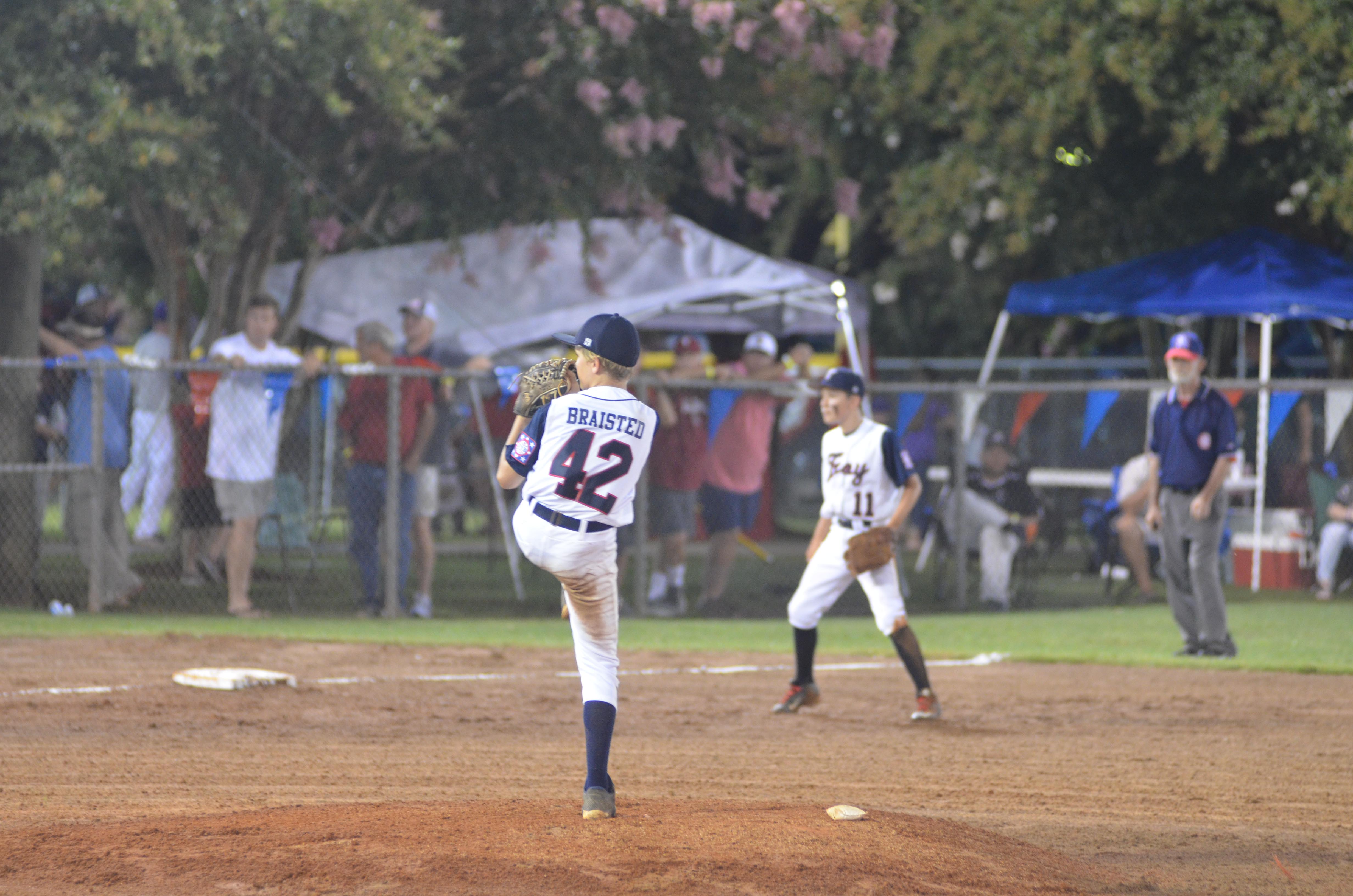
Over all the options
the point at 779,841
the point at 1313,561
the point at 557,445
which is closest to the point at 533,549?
the point at 557,445

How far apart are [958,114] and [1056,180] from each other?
158cm

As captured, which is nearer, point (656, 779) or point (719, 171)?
point (656, 779)

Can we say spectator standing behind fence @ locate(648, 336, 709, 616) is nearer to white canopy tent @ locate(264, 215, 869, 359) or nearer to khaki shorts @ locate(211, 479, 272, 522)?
white canopy tent @ locate(264, 215, 869, 359)

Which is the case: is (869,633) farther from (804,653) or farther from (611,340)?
(611,340)

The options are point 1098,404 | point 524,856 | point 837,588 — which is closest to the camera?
point 524,856

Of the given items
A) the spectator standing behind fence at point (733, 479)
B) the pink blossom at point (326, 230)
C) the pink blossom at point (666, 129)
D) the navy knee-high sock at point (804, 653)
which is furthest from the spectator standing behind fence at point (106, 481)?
the navy knee-high sock at point (804, 653)

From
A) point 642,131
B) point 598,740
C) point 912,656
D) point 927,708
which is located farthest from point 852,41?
point 598,740

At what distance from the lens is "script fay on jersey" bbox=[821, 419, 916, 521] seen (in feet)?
28.0

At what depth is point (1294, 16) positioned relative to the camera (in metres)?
14.3

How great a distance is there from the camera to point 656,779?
22.1ft

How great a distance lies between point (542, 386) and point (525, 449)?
0.30 m

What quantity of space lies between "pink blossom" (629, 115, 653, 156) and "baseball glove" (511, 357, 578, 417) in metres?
8.91

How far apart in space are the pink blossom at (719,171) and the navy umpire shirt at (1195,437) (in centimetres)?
660

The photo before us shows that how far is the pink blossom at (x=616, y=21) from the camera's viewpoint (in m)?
13.7
